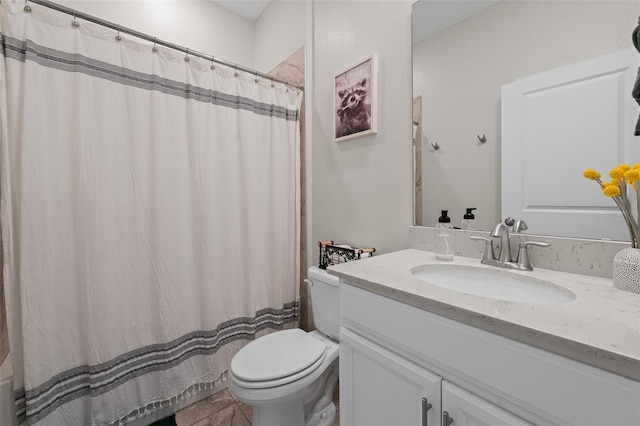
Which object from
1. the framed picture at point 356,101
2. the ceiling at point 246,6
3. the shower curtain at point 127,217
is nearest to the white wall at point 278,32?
the ceiling at point 246,6

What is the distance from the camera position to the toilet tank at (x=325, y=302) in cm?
134

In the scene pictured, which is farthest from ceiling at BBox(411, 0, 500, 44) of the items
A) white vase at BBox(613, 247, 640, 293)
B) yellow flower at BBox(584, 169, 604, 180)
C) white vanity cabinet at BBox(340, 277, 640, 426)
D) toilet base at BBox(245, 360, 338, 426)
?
toilet base at BBox(245, 360, 338, 426)

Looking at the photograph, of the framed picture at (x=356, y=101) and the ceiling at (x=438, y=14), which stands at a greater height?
the ceiling at (x=438, y=14)

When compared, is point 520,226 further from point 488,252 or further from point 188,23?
point 188,23

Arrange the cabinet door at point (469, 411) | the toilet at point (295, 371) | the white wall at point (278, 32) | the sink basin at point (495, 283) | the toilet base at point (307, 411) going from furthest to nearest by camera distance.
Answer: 1. the white wall at point (278, 32)
2. the toilet base at point (307, 411)
3. the toilet at point (295, 371)
4. the sink basin at point (495, 283)
5. the cabinet door at point (469, 411)

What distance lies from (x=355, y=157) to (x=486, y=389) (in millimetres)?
1207

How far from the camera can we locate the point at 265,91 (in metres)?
1.75

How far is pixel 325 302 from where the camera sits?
1392mm

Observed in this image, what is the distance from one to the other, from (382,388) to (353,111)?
1.30 metres

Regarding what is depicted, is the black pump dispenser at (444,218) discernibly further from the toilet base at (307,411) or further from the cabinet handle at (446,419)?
the toilet base at (307,411)

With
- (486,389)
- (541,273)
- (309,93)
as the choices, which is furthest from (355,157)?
(486,389)

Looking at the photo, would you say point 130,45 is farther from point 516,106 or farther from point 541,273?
point 541,273

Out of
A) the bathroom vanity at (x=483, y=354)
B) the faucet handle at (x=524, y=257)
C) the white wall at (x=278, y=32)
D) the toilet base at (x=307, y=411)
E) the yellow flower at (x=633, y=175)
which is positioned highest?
the white wall at (x=278, y=32)

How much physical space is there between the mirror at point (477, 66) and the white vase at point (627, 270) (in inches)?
10.0
